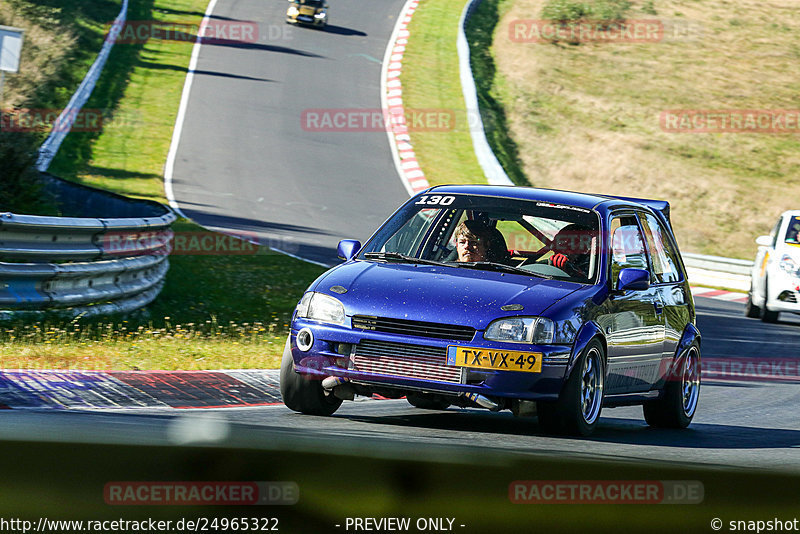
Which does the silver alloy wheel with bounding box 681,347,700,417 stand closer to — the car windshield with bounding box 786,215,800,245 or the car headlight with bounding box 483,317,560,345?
the car headlight with bounding box 483,317,560,345

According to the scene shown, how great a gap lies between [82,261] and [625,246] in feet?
18.2

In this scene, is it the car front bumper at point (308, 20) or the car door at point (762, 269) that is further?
the car front bumper at point (308, 20)

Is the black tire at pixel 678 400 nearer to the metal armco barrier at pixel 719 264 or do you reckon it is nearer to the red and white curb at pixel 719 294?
the red and white curb at pixel 719 294

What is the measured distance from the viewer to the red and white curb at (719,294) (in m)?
22.4

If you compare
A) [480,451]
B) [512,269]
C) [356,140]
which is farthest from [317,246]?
[480,451]

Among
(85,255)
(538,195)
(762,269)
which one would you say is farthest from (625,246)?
(762,269)

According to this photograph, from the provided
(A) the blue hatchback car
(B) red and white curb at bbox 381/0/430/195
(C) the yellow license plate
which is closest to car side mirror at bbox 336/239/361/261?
(A) the blue hatchback car

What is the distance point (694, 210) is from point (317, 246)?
518 inches

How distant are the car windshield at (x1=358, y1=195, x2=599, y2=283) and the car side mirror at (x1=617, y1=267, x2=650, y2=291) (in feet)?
0.60

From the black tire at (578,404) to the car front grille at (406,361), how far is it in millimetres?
627

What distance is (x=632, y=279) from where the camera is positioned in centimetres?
754

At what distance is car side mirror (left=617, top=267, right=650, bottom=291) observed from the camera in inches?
297

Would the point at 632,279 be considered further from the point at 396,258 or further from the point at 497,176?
the point at 497,176

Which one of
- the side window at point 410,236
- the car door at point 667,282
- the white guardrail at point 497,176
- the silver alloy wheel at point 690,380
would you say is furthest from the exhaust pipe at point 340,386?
the white guardrail at point 497,176
